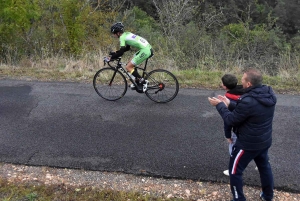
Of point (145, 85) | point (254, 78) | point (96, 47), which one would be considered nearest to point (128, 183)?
point (254, 78)

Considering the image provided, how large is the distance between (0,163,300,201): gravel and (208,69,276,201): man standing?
17.8 inches

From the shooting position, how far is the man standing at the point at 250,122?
3363 millimetres

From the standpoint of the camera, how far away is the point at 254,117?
3391 millimetres

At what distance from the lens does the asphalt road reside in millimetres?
4652

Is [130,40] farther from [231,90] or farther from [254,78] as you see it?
[254,78]

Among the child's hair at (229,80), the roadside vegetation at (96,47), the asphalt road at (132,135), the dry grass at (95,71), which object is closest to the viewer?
the child's hair at (229,80)

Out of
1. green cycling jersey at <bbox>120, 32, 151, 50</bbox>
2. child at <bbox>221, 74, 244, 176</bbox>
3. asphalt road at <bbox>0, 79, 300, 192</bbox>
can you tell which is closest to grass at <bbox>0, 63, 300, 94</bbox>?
asphalt road at <bbox>0, 79, 300, 192</bbox>

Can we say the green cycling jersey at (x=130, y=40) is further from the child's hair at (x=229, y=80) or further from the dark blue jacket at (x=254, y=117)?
the dark blue jacket at (x=254, y=117)

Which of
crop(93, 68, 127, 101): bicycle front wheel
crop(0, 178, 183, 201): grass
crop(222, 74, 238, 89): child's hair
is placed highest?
crop(222, 74, 238, 89): child's hair

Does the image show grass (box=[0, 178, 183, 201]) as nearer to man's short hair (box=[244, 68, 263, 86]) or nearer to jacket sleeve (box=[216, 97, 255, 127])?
jacket sleeve (box=[216, 97, 255, 127])

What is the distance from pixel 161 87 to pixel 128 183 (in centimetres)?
320

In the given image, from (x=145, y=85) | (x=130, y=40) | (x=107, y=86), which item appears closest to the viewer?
(x=130, y=40)

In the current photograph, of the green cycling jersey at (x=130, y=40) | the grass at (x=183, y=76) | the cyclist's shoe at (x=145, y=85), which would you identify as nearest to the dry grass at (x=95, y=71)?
the grass at (x=183, y=76)

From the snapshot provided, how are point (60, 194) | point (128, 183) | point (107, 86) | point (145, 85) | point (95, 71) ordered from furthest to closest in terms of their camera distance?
point (95, 71) < point (107, 86) < point (145, 85) < point (128, 183) < point (60, 194)
